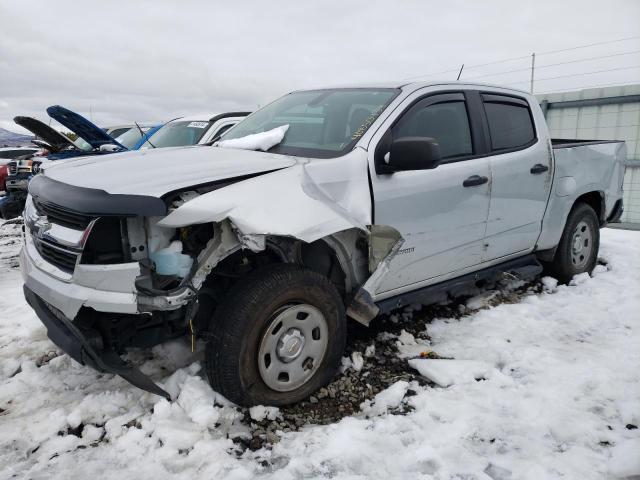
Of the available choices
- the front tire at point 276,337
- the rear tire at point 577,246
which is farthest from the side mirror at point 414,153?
the rear tire at point 577,246

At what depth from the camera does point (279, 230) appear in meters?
2.38

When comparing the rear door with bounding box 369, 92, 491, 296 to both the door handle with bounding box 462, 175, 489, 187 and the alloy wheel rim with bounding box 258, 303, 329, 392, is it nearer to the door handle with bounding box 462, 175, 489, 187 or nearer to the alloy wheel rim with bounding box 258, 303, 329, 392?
the door handle with bounding box 462, 175, 489, 187

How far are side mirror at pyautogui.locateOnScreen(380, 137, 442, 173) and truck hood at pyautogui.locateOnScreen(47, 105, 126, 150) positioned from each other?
14.7 ft

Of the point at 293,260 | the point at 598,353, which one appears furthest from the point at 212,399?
the point at 598,353

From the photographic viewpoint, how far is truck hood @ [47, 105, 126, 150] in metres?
5.76

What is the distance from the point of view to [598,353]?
336cm

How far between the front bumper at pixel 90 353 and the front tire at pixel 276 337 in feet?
1.11

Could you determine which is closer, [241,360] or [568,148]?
[241,360]

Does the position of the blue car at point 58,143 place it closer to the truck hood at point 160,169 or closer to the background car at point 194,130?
the background car at point 194,130

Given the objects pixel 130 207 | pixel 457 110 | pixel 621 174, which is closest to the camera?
pixel 130 207

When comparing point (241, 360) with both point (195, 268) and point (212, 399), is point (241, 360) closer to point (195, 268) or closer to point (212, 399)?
point (212, 399)

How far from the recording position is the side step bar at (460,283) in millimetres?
3355

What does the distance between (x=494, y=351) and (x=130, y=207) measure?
2517 mm

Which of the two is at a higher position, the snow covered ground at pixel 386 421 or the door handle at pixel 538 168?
the door handle at pixel 538 168
